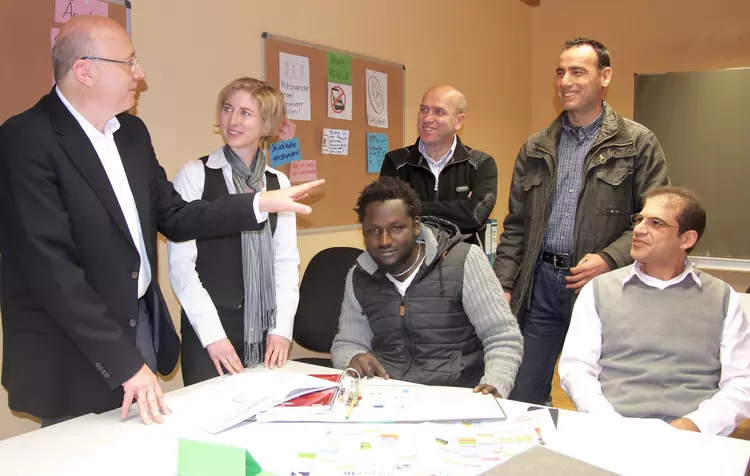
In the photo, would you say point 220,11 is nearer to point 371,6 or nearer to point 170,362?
point 371,6

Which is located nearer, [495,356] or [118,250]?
[118,250]

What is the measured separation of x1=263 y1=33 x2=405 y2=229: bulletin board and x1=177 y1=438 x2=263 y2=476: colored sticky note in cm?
230

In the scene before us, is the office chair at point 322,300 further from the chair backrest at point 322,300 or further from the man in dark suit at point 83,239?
the man in dark suit at point 83,239

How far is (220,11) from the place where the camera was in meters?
2.97

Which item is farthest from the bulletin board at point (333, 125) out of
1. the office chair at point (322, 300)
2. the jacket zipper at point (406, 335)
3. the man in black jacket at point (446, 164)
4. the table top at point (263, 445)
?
the table top at point (263, 445)

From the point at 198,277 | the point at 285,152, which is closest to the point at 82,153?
the point at 198,277

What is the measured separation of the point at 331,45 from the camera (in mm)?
3627

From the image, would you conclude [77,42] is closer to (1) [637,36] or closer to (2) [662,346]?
(2) [662,346]

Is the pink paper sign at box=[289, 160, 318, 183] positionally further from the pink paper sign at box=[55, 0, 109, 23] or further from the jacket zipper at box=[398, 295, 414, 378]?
the jacket zipper at box=[398, 295, 414, 378]

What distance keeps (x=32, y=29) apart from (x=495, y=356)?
6.56 feet

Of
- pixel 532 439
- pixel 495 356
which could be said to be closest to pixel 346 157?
pixel 495 356

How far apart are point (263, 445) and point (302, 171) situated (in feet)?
7.37

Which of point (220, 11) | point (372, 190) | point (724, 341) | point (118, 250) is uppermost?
point (220, 11)

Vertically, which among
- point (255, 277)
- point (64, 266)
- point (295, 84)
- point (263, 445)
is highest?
point (295, 84)
